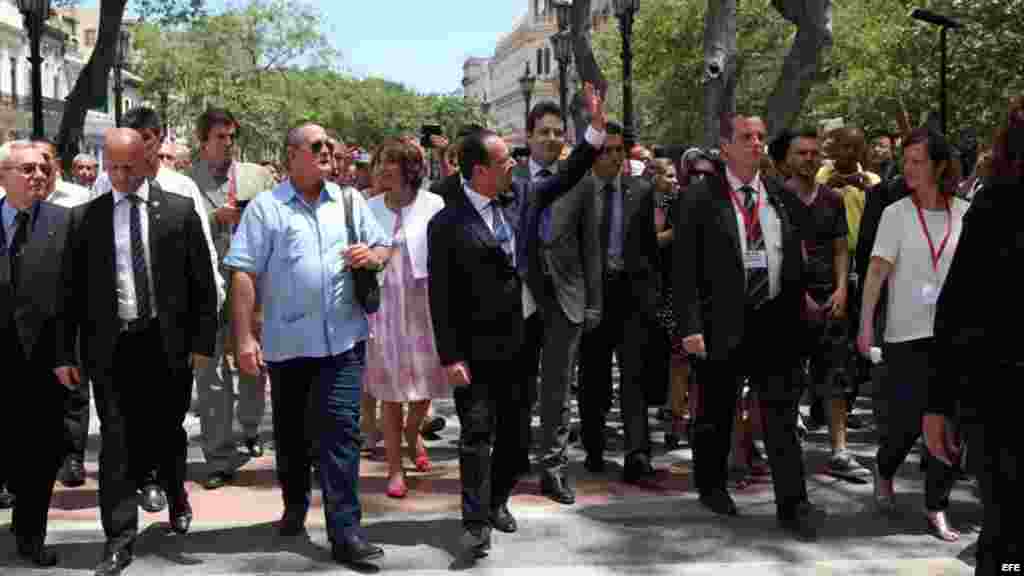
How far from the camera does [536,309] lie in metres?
6.74

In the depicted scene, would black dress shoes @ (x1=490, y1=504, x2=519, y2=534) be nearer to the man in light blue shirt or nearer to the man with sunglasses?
the man in light blue shirt

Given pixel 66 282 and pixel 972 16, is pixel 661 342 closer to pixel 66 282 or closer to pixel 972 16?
pixel 66 282

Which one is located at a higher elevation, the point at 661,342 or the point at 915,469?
the point at 661,342

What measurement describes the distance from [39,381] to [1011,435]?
4.36m

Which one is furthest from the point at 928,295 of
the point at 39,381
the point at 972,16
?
the point at 972,16

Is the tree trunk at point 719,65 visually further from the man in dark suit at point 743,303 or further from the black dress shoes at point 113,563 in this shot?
the black dress shoes at point 113,563

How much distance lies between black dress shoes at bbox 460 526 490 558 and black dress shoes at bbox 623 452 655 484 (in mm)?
1637

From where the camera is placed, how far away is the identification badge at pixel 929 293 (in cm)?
605

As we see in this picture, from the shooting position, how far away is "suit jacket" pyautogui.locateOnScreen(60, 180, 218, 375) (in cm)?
554

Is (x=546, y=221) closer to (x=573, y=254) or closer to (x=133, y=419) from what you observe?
(x=573, y=254)

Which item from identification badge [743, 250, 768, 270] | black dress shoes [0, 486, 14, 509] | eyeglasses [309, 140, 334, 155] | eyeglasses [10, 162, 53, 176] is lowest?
black dress shoes [0, 486, 14, 509]

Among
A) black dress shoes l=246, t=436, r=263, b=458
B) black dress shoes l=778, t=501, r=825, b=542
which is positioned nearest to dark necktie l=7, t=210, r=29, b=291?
black dress shoes l=246, t=436, r=263, b=458

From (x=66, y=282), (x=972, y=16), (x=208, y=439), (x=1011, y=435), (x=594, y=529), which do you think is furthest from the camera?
(x=972, y=16)

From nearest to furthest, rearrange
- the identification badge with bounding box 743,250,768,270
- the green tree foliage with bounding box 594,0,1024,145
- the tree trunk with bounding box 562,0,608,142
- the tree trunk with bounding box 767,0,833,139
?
the identification badge with bounding box 743,250,768,270 < the tree trunk with bounding box 767,0,833,139 < the tree trunk with bounding box 562,0,608,142 < the green tree foliage with bounding box 594,0,1024,145
